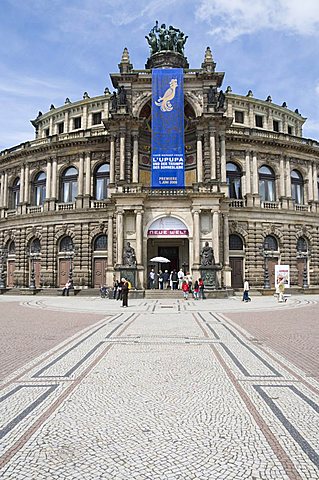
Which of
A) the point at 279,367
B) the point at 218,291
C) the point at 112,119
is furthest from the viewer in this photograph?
the point at 112,119

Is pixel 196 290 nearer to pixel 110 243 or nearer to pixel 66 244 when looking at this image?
pixel 110 243

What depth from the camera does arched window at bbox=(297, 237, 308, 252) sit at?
39.5m

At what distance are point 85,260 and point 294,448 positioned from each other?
35.1m

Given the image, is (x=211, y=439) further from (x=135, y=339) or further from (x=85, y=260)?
(x=85, y=260)

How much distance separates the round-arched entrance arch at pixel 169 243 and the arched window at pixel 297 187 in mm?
15064

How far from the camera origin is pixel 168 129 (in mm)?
33969

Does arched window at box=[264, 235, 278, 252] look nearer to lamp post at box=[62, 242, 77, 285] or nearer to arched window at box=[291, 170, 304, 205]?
arched window at box=[291, 170, 304, 205]

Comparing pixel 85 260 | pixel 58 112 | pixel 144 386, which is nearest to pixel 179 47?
pixel 58 112

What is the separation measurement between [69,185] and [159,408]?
37731 millimetres

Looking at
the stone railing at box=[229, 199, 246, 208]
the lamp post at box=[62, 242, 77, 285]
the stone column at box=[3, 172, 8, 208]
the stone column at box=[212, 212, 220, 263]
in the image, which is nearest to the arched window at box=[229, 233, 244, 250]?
the stone railing at box=[229, 199, 246, 208]

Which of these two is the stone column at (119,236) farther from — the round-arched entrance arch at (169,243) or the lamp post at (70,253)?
the lamp post at (70,253)

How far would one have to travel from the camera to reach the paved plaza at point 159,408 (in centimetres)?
367

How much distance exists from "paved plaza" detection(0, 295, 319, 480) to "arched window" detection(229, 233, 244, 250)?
27139mm

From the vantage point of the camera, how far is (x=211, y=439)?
4.28 m
